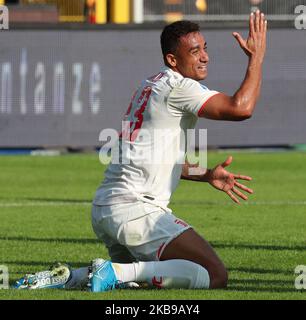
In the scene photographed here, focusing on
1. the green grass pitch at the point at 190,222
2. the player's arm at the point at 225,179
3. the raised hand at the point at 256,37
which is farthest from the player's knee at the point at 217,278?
the raised hand at the point at 256,37

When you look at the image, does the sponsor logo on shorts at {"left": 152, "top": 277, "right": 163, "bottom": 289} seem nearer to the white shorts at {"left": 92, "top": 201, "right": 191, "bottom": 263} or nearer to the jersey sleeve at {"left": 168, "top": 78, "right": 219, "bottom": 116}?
the white shorts at {"left": 92, "top": 201, "right": 191, "bottom": 263}

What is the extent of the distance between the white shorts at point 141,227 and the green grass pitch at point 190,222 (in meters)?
0.32

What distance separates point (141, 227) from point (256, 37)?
1.55 metres

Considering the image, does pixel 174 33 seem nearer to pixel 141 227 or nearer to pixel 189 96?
pixel 189 96

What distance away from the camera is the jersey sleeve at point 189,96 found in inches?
322

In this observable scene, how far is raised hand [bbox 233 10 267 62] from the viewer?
25.5 feet

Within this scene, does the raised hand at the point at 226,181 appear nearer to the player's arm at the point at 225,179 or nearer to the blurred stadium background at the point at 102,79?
the player's arm at the point at 225,179

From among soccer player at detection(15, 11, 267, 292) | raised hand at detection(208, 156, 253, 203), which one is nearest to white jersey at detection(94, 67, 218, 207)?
soccer player at detection(15, 11, 267, 292)

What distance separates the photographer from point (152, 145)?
8.39 metres

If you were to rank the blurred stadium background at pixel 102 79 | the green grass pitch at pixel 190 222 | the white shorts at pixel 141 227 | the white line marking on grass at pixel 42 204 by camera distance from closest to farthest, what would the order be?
the white shorts at pixel 141 227
the green grass pitch at pixel 190 222
the white line marking on grass at pixel 42 204
the blurred stadium background at pixel 102 79

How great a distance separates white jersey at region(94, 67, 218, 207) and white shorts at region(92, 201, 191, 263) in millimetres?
79

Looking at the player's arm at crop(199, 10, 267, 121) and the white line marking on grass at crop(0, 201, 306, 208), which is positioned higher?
the player's arm at crop(199, 10, 267, 121)

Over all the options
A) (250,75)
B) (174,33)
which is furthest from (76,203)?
(250,75)

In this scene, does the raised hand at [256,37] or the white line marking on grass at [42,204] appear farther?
the white line marking on grass at [42,204]
